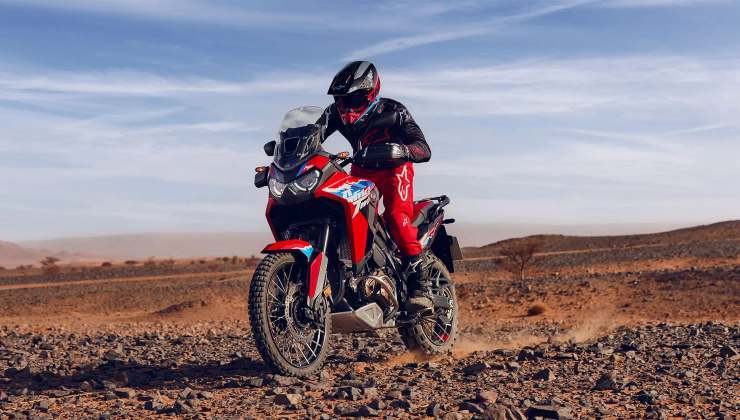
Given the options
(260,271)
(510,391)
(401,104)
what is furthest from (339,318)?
(401,104)

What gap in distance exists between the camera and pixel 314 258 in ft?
24.8

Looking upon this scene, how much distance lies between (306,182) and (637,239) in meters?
56.2

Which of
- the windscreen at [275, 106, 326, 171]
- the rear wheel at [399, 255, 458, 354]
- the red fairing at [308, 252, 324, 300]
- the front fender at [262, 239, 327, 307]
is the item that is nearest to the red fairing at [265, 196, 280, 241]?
the windscreen at [275, 106, 326, 171]

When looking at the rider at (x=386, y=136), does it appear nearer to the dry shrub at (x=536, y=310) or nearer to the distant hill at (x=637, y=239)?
the dry shrub at (x=536, y=310)

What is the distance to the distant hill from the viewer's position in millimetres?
55562

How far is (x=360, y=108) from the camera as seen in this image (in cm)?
882

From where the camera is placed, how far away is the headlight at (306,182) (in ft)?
24.7

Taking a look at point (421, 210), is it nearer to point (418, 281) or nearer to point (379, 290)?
point (418, 281)

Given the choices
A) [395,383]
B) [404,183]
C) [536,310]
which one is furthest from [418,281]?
[536,310]

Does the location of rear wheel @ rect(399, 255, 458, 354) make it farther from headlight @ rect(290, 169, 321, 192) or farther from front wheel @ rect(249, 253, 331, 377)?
headlight @ rect(290, 169, 321, 192)

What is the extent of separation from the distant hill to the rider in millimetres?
46725

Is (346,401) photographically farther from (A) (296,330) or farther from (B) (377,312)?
(B) (377,312)

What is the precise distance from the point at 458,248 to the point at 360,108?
101 inches

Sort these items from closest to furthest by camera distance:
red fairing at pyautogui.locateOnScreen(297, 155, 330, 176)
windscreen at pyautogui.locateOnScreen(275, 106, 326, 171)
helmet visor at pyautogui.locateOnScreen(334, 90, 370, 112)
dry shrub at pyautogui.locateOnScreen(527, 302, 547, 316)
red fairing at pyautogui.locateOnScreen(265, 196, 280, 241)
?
red fairing at pyautogui.locateOnScreen(297, 155, 330, 176)
windscreen at pyautogui.locateOnScreen(275, 106, 326, 171)
red fairing at pyautogui.locateOnScreen(265, 196, 280, 241)
helmet visor at pyautogui.locateOnScreen(334, 90, 370, 112)
dry shrub at pyautogui.locateOnScreen(527, 302, 547, 316)
